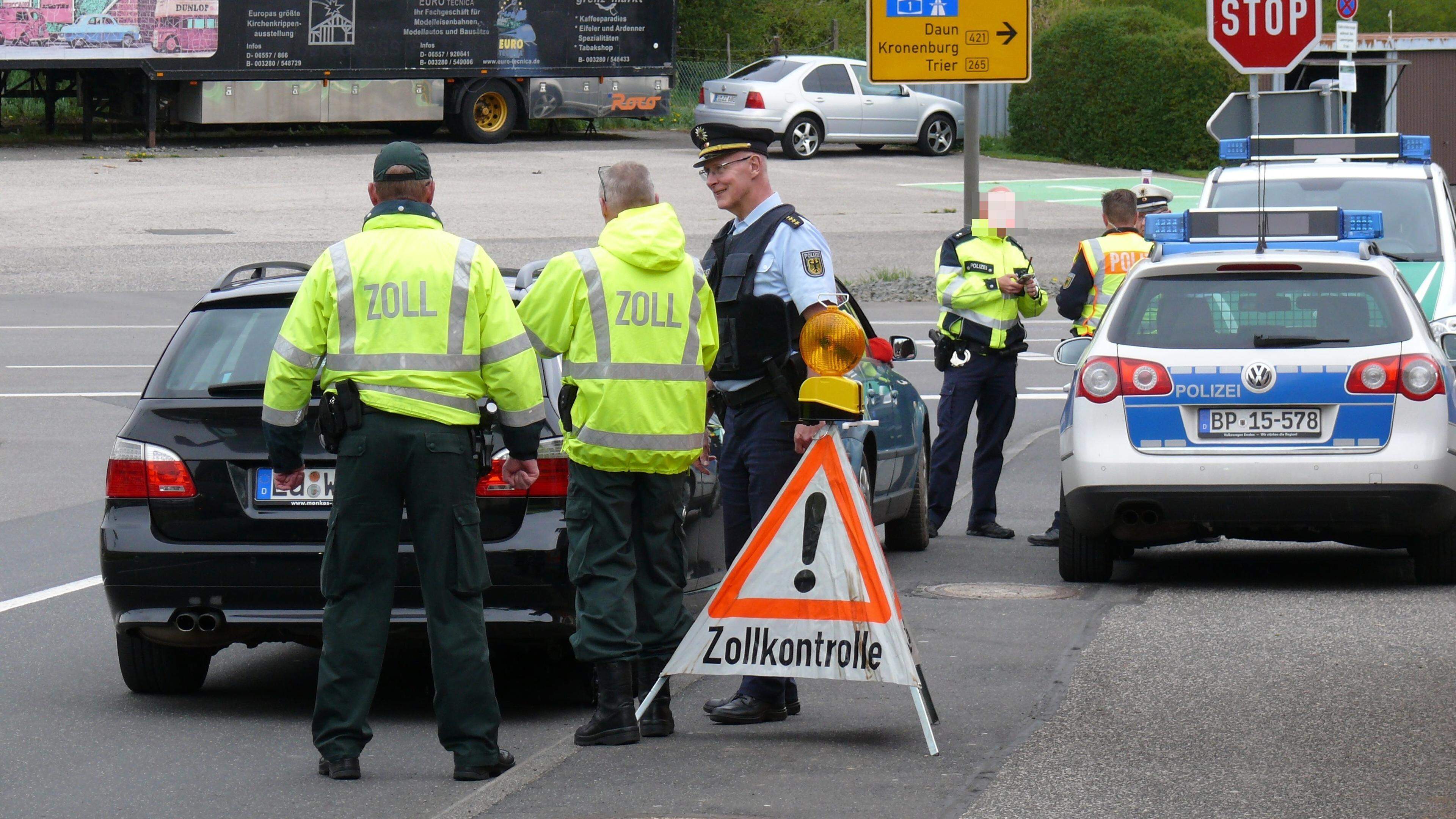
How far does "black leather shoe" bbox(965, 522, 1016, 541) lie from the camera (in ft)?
33.6

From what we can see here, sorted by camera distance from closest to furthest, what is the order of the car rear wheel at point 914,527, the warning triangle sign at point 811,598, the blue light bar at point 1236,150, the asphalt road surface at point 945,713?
the asphalt road surface at point 945,713, the warning triangle sign at point 811,598, the car rear wheel at point 914,527, the blue light bar at point 1236,150

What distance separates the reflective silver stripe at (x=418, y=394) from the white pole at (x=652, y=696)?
3.30ft

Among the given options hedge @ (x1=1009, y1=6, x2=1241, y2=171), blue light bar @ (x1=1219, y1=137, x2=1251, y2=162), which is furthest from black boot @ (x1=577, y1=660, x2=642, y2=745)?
hedge @ (x1=1009, y1=6, x2=1241, y2=171)

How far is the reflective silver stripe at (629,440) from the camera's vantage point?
5.73 m

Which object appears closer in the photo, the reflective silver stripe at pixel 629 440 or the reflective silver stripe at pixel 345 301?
the reflective silver stripe at pixel 345 301

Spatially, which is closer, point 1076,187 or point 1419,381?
point 1419,381

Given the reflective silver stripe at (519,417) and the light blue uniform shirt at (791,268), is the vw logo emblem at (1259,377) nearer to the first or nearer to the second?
the light blue uniform shirt at (791,268)

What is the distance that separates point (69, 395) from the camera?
15.2 metres

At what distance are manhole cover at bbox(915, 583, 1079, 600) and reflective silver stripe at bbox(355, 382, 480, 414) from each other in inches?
134

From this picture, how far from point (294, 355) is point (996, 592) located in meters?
3.99

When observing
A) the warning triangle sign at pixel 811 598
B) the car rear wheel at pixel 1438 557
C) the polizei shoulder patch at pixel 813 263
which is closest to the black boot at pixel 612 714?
the warning triangle sign at pixel 811 598

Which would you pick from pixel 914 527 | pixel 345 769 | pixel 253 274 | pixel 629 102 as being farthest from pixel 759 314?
pixel 629 102

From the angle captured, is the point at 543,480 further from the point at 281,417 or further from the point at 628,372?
the point at 281,417

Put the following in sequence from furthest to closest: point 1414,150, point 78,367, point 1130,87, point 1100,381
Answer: point 1130,87
point 78,367
point 1414,150
point 1100,381
